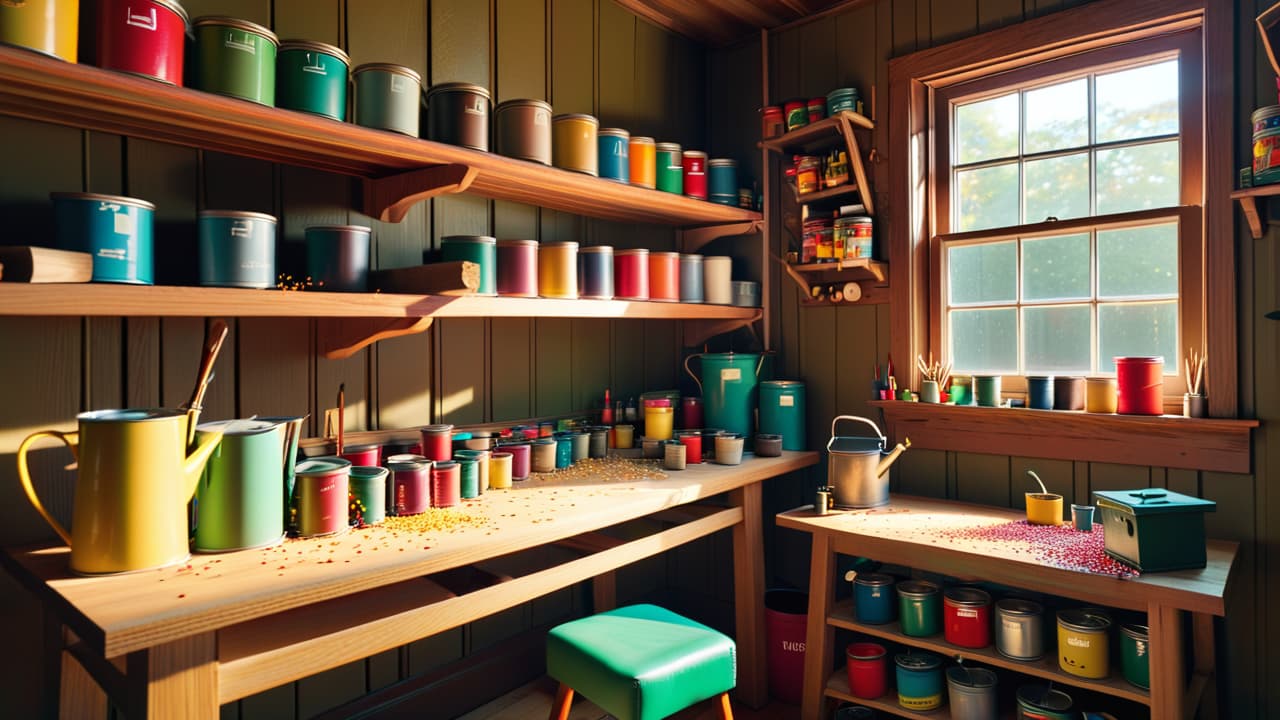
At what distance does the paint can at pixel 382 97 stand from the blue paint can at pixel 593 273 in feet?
2.49

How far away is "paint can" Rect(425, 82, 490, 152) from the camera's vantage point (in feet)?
6.81

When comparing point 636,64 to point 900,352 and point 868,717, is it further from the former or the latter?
point 868,717

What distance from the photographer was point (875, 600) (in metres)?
2.39

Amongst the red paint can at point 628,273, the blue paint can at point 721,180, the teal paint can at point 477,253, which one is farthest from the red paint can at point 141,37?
the blue paint can at point 721,180

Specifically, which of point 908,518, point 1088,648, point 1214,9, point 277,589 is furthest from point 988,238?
point 277,589

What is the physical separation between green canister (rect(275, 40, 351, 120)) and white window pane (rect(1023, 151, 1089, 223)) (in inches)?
91.4

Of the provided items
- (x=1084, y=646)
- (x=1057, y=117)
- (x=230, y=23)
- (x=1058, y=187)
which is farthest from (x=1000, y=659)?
(x=230, y=23)

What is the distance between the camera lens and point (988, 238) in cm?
274

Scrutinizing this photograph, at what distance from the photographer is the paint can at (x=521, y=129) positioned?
2.23 m

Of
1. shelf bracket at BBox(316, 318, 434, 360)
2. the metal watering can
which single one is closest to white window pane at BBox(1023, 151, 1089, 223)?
Answer: the metal watering can

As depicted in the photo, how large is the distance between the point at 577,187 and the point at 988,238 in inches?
60.2

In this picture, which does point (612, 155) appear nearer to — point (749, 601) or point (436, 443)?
point (436, 443)

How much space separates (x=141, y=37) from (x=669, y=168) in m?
1.73

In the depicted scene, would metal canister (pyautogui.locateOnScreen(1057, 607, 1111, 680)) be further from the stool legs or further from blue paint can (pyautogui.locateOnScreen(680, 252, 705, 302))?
blue paint can (pyautogui.locateOnScreen(680, 252, 705, 302))
